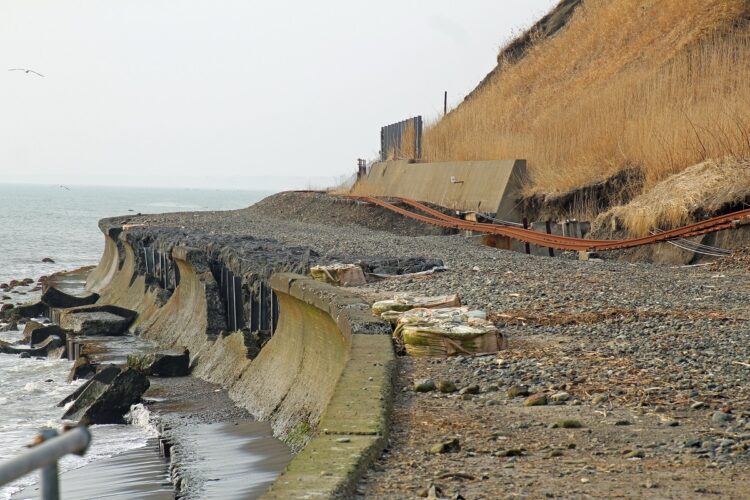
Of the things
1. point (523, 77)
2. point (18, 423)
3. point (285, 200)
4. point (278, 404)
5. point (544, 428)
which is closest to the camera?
point (544, 428)

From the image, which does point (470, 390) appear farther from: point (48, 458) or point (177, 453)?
point (48, 458)

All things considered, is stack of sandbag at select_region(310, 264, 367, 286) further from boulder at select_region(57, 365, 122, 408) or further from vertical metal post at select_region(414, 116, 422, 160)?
vertical metal post at select_region(414, 116, 422, 160)

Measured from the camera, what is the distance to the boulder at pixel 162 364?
13391 mm

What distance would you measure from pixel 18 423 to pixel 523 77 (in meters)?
30.8

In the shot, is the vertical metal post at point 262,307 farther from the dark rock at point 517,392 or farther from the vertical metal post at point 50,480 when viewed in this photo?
the vertical metal post at point 50,480

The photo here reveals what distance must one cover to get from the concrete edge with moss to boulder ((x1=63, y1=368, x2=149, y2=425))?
3561 mm

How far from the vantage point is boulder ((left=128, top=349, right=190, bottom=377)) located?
13391 millimetres

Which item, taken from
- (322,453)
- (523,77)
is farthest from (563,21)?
(322,453)

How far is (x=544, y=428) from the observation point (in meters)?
5.35

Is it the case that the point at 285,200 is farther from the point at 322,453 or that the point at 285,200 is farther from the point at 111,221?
the point at 322,453

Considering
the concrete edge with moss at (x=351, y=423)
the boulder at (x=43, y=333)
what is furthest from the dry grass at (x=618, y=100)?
the concrete edge with moss at (x=351, y=423)

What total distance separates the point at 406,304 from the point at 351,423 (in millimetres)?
3783

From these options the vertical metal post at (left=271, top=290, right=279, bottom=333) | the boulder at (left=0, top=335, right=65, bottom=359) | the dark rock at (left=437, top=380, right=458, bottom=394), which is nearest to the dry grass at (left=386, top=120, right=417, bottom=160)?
the boulder at (left=0, top=335, right=65, bottom=359)

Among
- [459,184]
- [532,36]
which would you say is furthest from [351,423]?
[532,36]
